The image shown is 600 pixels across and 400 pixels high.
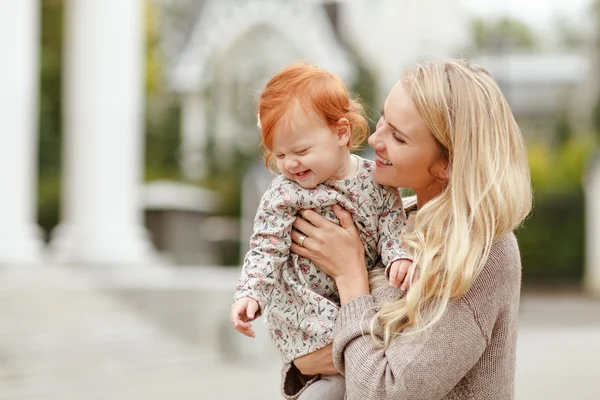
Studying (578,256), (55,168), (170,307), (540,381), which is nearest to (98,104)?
(170,307)

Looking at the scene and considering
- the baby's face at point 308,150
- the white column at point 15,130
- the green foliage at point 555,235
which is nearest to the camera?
the baby's face at point 308,150

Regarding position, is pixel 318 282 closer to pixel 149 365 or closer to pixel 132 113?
pixel 149 365

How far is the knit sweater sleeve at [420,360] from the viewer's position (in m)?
2.66

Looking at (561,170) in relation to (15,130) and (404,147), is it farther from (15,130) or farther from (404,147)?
(404,147)

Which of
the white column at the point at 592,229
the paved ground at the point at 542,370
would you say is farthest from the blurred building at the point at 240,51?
the paved ground at the point at 542,370

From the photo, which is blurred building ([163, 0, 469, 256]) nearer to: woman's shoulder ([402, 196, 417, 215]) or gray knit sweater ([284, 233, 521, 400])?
woman's shoulder ([402, 196, 417, 215])

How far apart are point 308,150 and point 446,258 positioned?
0.49 m

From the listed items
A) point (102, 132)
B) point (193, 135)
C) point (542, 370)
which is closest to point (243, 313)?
point (542, 370)

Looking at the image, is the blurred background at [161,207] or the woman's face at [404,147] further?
the blurred background at [161,207]

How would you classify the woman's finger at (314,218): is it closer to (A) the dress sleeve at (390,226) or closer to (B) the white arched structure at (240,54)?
(A) the dress sleeve at (390,226)

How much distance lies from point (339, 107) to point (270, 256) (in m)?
0.45

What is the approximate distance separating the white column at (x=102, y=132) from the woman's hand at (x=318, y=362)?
41.7 ft

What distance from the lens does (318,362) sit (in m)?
2.93

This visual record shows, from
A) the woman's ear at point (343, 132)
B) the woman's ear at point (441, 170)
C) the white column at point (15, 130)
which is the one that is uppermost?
the woman's ear at point (343, 132)
